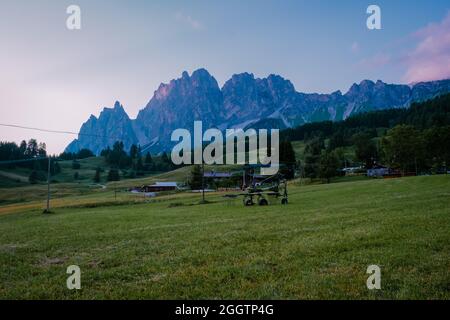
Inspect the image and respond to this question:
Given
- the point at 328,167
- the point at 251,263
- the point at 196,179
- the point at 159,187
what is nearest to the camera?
the point at 251,263

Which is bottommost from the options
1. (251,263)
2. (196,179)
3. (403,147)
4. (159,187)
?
(159,187)

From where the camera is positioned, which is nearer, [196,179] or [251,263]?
[251,263]

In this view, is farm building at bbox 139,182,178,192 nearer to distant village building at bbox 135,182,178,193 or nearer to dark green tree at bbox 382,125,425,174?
distant village building at bbox 135,182,178,193

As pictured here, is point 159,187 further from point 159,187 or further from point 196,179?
point 196,179

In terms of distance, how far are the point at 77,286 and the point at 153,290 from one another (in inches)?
104

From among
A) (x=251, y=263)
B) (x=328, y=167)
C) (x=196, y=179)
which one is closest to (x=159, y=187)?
(x=196, y=179)

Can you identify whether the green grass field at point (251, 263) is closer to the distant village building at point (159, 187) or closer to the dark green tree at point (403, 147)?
the dark green tree at point (403, 147)

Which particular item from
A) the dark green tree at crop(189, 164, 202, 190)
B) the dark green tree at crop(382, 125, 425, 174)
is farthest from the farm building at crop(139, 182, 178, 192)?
the dark green tree at crop(382, 125, 425, 174)

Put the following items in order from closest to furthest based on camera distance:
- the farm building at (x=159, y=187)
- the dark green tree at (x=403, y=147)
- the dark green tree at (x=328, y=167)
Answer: the dark green tree at (x=403, y=147)
the dark green tree at (x=328, y=167)
the farm building at (x=159, y=187)

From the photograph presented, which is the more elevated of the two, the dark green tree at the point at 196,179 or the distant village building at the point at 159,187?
the dark green tree at the point at 196,179

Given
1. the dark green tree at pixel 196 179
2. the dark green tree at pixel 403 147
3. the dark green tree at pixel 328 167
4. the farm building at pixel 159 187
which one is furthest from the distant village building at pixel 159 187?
the dark green tree at pixel 403 147

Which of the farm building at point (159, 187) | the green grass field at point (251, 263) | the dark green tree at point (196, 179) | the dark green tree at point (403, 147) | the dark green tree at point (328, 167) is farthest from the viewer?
the farm building at point (159, 187)

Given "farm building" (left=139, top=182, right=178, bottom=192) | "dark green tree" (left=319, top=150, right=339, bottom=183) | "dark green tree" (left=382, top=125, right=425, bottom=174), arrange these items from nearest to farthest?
"dark green tree" (left=382, top=125, right=425, bottom=174) < "dark green tree" (left=319, top=150, right=339, bottom=183) < "farm building" (left=139, top=182, right=178, bottom=192)
